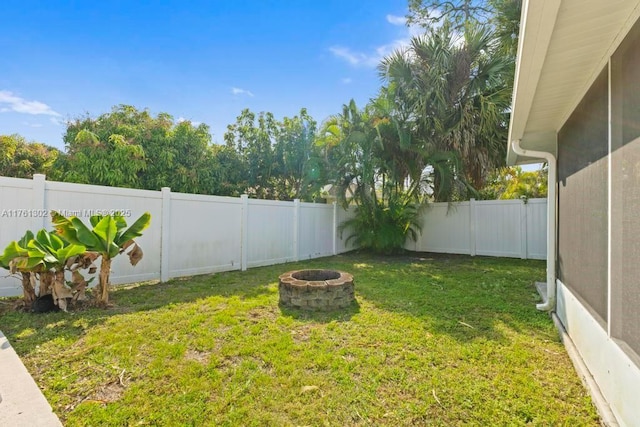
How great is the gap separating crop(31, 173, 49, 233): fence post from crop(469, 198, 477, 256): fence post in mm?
10273

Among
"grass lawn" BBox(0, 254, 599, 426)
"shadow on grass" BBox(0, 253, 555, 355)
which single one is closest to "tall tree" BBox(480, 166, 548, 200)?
"shadow on grass" BBox(0, 253, 555, 355)

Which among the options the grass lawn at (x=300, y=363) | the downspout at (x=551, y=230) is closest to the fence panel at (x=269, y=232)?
the grass lawn at (x=300, y=363)

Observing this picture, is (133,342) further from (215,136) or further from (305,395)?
(215,136)

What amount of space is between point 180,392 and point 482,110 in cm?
938

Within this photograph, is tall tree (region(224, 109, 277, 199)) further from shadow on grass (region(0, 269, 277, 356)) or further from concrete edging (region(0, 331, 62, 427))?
concrete edging (region(0, 331, 62, 427))

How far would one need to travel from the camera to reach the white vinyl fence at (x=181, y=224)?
427cm

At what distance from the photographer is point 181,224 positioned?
19.5ft

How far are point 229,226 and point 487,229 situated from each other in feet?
25.2

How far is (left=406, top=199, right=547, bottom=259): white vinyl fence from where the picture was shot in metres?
8.52

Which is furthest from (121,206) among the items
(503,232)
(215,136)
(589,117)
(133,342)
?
(503,232)

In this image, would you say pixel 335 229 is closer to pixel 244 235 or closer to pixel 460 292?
pixel 244 235

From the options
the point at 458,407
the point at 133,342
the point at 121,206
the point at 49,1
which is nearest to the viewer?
the point at 458,407

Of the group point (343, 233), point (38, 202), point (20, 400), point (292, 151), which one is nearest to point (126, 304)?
point (38, 202)

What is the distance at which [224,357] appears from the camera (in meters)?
2.75
